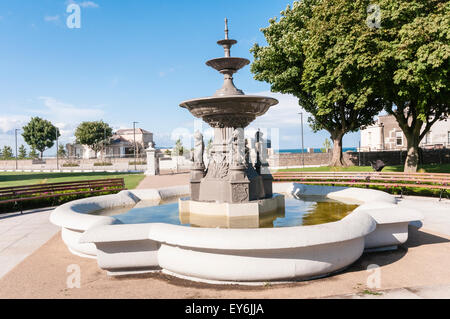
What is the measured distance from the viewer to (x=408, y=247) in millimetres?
6551

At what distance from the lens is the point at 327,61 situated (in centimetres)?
2066

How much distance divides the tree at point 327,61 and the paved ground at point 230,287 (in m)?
13.0

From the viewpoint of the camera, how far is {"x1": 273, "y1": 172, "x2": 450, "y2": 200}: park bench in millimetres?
12270

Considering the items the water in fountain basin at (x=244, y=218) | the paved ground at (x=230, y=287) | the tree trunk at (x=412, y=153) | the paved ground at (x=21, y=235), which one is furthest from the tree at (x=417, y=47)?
the paved ground at (x=21, y=235)

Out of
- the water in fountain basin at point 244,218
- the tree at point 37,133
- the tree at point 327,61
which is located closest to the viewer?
the water in fountain basin at point 244,218

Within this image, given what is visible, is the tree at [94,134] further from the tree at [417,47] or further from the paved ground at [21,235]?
the tree at [417,47]

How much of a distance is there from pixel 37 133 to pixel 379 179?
83932 millimetres

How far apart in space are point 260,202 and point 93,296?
4583mm

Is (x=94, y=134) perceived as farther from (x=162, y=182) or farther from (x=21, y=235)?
(x=21, y=235)

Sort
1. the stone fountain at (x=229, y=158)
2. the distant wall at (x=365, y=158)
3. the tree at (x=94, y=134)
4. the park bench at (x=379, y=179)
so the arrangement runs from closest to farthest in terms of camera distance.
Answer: the stone fountain at (x=229, y=158) → the park bench at (x=379, y=179) → the distant wall at (x=365, y=158) → the tree at (x=94, y=134)

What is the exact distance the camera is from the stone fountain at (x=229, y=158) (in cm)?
807

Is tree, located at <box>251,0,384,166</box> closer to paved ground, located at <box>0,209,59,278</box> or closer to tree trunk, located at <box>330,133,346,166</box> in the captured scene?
tree trunk, located at <box>330,133,346,166</box>

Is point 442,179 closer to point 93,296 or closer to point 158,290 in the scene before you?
point 158,290

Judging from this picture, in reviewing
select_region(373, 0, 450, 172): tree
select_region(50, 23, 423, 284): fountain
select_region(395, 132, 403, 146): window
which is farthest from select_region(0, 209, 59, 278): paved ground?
select_region(395, 132, 403, 146): window
